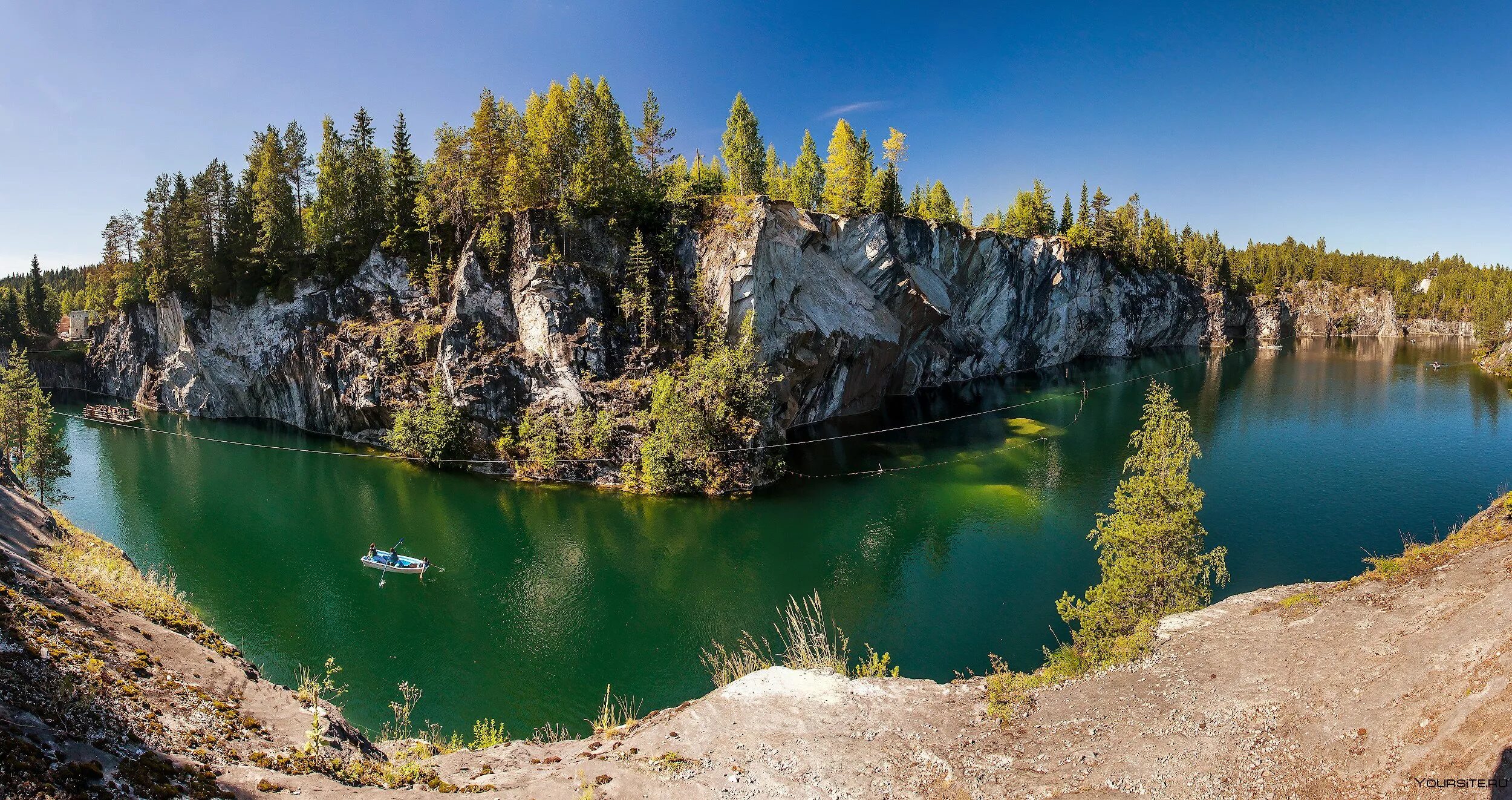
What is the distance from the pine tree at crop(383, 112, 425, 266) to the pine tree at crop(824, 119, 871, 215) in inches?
1442

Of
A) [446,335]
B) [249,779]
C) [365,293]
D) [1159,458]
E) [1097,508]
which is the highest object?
[365,293]

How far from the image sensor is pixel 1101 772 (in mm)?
9430

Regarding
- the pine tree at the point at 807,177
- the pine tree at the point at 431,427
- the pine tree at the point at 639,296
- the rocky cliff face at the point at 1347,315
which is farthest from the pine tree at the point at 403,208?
the rocky cliff face at the point at 1347,315

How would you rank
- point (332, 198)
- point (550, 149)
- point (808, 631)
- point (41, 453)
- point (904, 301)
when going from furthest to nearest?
point (904, 301) < point (332, 198) < point (550, 149) < point (41, 453) < point (808, 631)

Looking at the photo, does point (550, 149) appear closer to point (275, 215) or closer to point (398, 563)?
point (275, 215)

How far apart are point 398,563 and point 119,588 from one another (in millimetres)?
18523

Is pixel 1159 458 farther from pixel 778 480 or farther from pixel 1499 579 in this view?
pixel 778 480

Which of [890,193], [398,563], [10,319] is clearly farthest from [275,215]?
[10,319]

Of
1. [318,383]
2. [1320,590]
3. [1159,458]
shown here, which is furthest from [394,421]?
[1320,590]

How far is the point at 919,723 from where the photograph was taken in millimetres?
11523

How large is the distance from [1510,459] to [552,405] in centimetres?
6155

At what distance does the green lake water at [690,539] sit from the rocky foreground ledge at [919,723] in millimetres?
9195

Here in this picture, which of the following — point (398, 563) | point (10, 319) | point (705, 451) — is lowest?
point (398, 563)

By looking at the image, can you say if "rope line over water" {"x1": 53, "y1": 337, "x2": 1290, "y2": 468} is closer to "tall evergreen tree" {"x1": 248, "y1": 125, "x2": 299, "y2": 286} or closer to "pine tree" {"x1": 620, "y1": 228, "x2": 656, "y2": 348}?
"pine tree" {"x1": 620, "y1": 228, "x2": 656, "y2": 348}
